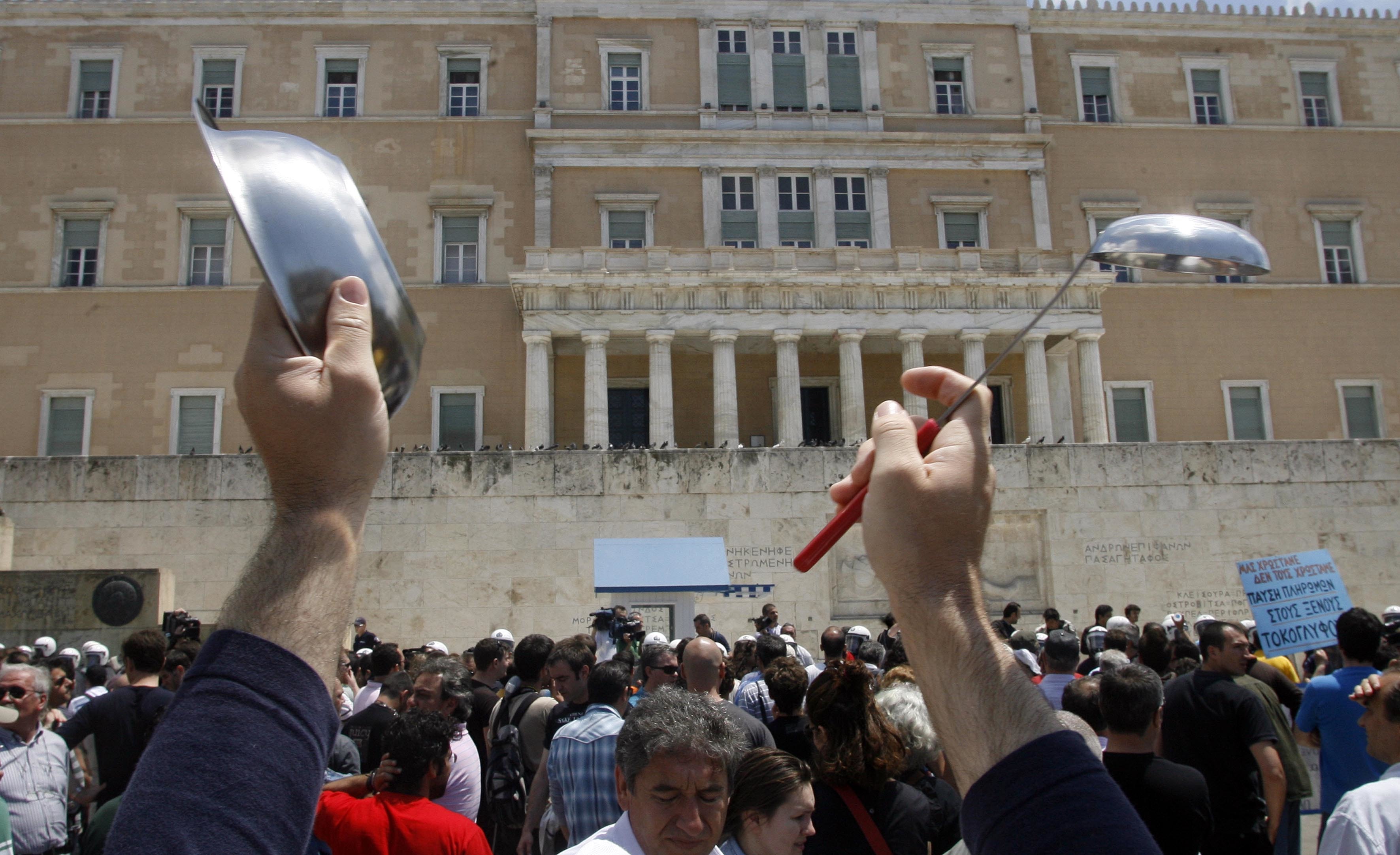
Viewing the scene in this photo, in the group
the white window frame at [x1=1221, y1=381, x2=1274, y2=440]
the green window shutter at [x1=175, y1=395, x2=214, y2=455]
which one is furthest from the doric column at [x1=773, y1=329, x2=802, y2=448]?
the green window shutter at [x1=175, y1=395, x2=214, y2=455]

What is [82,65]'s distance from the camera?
106 feet

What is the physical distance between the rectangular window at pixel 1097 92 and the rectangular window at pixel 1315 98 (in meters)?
6.27

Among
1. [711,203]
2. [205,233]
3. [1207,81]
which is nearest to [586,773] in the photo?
[711,203]

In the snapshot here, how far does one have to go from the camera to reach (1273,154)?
34.1 metres

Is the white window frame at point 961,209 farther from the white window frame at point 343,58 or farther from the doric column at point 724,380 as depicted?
the white window frame at point 343,58

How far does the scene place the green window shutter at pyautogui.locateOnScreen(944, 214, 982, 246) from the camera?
32375 mm

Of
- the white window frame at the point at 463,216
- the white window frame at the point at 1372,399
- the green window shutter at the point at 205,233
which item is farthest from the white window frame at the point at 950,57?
the green window shutter at the point at 205,233

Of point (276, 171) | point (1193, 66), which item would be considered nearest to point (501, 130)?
point (1193, 66)

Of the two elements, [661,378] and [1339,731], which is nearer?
[1339,731]

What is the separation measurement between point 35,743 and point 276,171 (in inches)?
197

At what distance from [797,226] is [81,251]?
20816 mm

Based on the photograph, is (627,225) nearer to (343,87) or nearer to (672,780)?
(343,87)

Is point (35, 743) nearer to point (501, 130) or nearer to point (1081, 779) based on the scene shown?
point (1081, 779)

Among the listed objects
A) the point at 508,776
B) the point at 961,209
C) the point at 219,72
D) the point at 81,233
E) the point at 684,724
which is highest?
the point at 219,72
